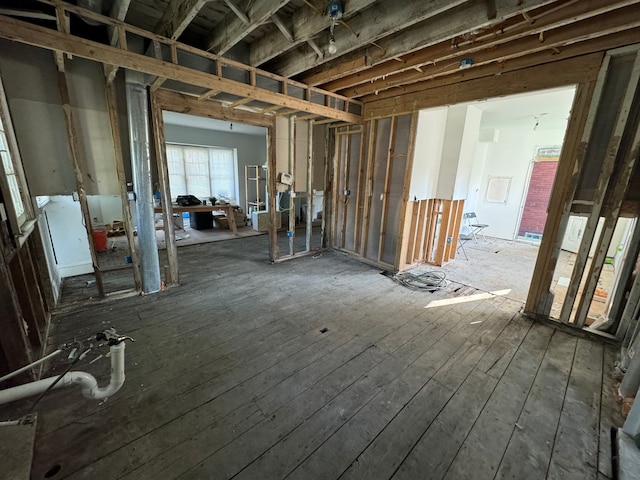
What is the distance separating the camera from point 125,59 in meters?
2.31

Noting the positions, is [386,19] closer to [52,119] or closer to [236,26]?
[236,26]

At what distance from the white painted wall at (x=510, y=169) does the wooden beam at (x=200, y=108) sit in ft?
20.3

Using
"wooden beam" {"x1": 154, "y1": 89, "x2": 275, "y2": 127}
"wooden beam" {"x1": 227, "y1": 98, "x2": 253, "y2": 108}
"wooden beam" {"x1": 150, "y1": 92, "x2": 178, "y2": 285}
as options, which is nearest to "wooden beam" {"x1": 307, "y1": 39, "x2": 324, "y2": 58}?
"wooden beam" {"x1": 227, "y1": 98, "x2": 253, "y2": 108}

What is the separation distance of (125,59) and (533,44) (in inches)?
147

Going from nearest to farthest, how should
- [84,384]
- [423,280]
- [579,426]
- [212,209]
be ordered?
1. [84,384]
2. [579,426]
3. [423,280]
4. [212,209]

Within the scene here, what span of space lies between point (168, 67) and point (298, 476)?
342cm

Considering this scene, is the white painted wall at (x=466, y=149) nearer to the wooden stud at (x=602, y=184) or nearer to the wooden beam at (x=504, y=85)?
the wooden beam at (x=504, y=85)

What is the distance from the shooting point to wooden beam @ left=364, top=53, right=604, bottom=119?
98.0 inches

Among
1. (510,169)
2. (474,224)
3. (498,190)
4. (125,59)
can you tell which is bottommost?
(474,224)

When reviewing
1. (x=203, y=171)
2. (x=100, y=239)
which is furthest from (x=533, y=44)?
(x=203, y=171)

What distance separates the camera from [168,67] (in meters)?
2.53

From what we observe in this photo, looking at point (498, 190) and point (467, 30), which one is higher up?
point (467, 30)

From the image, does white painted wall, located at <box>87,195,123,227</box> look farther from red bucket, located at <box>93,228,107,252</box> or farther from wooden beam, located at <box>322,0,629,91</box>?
wooden beam, located at <box>322,0,629,91</box>

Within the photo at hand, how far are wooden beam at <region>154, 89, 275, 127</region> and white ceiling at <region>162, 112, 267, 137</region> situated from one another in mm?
3105
